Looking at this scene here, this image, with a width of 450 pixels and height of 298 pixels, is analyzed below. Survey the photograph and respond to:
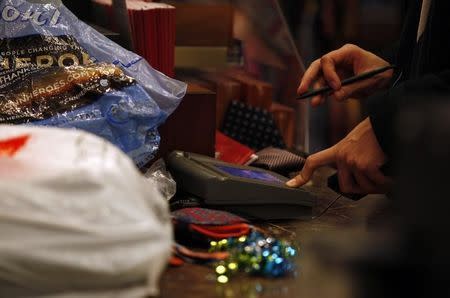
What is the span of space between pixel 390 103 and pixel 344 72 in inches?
20.5

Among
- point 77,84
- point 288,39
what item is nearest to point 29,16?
point 77,84

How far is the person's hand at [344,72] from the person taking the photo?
1639 millimetres

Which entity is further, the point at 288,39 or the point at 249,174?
the point at 288,39

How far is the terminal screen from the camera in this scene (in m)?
1.39

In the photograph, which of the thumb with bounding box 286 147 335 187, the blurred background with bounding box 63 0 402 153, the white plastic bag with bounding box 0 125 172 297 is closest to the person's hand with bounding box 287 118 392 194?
the thumb with bounding box 286 147 335 187

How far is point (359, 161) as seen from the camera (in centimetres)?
129

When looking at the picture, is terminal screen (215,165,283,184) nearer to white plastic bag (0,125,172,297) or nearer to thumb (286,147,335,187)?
thumb (286,147,335,187)

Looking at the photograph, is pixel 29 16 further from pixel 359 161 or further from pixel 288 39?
pixel 288 39

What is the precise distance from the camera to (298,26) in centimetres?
334

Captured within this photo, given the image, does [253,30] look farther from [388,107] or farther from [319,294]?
[319,294]

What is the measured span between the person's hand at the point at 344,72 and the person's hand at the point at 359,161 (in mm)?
316

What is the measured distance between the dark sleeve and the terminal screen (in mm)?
256

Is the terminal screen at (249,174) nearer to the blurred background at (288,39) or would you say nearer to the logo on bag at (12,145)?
the logo on bag at (12,145)

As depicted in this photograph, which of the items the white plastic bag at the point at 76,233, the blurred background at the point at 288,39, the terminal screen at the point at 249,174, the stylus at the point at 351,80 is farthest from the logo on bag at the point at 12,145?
the blurred background at the point at 288,39
